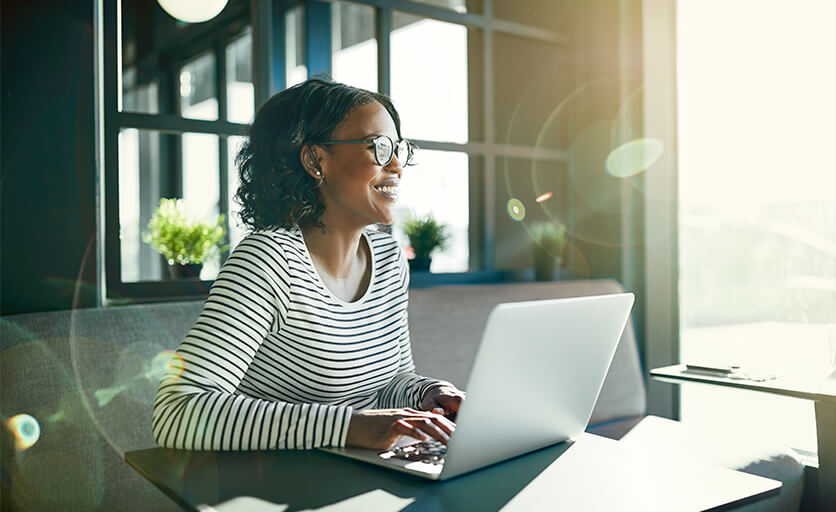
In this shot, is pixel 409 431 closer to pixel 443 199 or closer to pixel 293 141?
pixel 293 141

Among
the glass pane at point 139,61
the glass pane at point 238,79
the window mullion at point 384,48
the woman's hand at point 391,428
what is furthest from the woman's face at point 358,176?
the glass pane at point 139,61

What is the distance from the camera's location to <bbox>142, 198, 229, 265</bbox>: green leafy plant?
2.12m

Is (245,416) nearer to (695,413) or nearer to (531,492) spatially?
(531,492)

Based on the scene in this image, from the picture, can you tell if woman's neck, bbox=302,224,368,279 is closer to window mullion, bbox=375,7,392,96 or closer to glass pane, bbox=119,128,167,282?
window mullion, bbox=375,7,392,96

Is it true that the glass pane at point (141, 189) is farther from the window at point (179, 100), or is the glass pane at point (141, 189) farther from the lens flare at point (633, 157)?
the lens flare at point (633, 157)

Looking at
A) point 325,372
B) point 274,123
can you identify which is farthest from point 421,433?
point 274,123

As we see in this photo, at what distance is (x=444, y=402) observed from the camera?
1.31 meters

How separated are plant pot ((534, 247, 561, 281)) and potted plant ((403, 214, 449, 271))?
0.57m

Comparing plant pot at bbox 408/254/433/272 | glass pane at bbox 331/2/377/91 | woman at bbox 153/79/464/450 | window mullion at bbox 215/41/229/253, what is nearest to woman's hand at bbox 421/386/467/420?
woman at bbox 153/79/464/450

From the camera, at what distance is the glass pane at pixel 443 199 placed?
286 centimetres

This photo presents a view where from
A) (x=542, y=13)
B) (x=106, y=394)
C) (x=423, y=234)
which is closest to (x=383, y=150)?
(x=106, y=394)

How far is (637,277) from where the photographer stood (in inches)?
127

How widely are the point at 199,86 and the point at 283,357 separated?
4899 millimetres

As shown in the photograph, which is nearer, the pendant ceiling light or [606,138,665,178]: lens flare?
the pendant ceiling light
